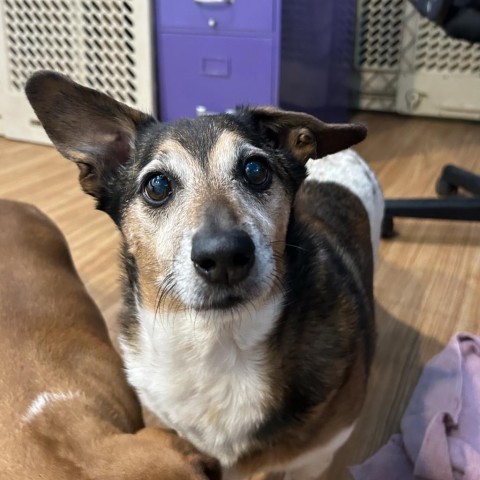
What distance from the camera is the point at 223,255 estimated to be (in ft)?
2.94

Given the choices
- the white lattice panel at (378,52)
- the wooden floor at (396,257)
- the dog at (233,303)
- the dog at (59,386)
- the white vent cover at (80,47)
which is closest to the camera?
the dog at (59,386)

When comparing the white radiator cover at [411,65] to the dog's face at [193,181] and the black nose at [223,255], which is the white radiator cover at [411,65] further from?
the black nose at [223,255]

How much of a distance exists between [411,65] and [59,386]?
10.1 ft

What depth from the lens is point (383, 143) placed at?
3.29m

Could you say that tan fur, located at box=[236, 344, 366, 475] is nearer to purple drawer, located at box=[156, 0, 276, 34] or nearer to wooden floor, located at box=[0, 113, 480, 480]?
wooden floor, located at box=[0, 113, 480, 480]

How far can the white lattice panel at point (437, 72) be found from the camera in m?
3.47

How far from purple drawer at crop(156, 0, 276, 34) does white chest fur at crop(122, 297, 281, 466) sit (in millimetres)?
1732

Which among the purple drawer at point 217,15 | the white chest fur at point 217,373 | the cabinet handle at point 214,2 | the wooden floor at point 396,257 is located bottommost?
the wooden floor at point 396,257

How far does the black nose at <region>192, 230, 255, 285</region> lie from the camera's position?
890 mm

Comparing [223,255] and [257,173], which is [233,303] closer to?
[223,255]

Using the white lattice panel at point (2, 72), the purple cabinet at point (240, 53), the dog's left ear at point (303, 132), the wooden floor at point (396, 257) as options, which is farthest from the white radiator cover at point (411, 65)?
the dog's left ear at point (303, 132)

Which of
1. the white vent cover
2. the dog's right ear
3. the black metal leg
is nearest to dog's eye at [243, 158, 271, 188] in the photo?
the dog's right ear

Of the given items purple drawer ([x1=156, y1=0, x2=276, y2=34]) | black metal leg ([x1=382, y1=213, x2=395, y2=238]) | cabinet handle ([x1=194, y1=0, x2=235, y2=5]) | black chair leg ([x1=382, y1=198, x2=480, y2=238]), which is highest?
cabinet handle ([x1=194, y1=0, x2=235, y2=5])

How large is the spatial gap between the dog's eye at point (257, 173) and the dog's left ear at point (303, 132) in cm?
10
